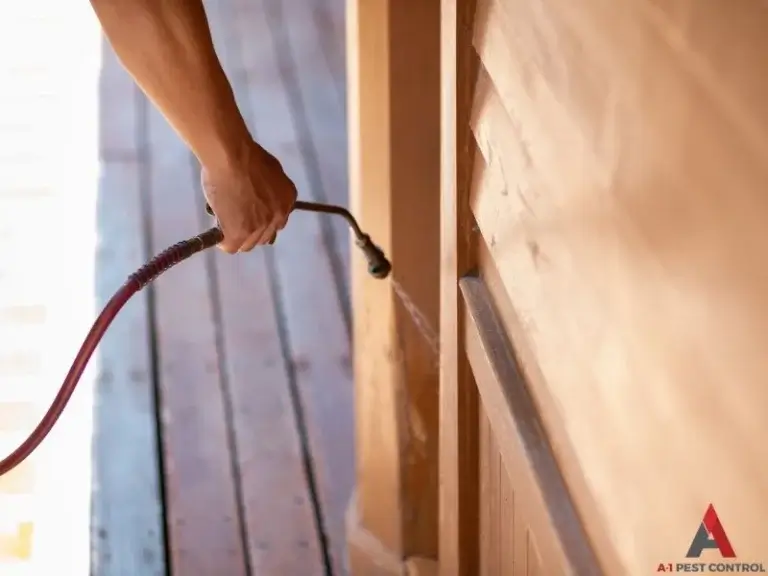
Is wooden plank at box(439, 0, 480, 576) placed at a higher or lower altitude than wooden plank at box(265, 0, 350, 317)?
lower

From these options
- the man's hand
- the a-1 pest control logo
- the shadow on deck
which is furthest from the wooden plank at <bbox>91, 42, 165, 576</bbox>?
the a-1 pest control logo

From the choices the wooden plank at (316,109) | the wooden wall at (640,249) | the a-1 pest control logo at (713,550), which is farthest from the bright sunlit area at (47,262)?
the a-1 pest control logo at (713,550)

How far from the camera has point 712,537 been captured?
0.48 m

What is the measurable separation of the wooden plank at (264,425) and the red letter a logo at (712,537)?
1.12 meters

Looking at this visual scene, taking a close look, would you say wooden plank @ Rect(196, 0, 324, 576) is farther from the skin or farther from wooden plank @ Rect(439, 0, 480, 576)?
the skin

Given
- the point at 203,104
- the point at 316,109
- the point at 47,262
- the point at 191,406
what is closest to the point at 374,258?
the point at 203,104

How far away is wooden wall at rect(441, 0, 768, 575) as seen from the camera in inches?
15.8

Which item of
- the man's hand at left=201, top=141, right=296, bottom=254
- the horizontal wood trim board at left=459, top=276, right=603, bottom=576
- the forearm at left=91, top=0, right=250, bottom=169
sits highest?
the forearm at left=91, top=0, right=250, bottom=169

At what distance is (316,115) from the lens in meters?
2.62

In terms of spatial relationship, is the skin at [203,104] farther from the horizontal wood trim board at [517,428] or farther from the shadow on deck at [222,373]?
the shadow on deck at [222,373]

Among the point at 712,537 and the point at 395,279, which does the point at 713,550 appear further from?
the point at 395,279

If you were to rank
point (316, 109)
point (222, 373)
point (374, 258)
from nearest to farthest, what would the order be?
point (374, 258) → point (222, 373) → point (316, 109)

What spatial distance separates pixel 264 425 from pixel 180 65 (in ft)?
3.48

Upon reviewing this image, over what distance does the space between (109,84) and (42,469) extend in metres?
1.36
